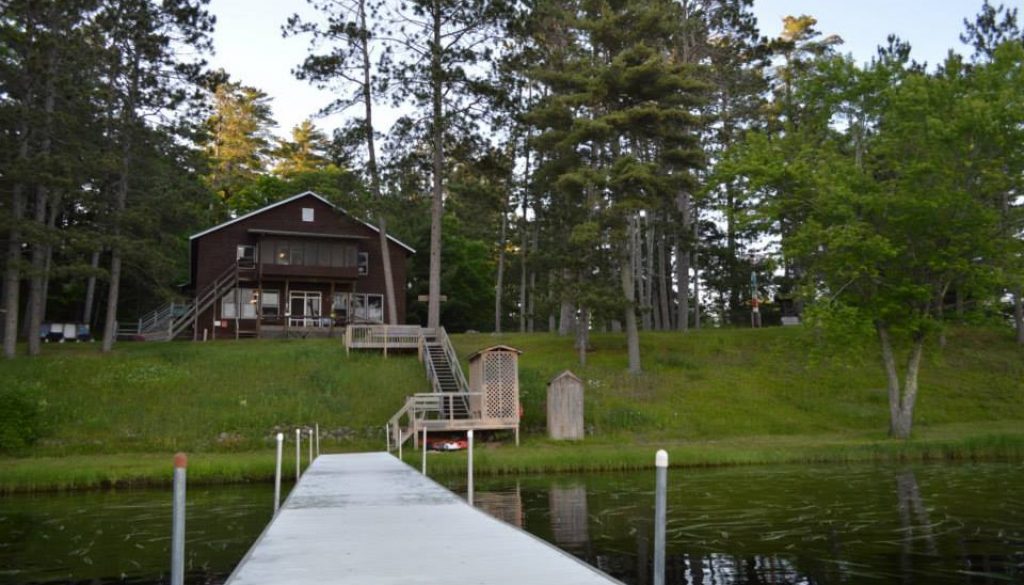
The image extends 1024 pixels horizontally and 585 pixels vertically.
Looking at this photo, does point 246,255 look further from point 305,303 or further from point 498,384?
point 498,384

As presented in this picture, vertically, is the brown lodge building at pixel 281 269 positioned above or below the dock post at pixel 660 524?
above

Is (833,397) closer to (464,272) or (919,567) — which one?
(919,567)

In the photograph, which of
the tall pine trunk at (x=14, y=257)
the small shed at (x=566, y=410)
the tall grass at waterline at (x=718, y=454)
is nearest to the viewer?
the tall grass at waterline at (x=718, y=454)

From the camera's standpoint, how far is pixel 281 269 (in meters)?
43.8

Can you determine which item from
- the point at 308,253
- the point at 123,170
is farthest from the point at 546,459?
the point at 308,253

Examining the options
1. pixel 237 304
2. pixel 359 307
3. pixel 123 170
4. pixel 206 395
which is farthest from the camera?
pixel 359 307

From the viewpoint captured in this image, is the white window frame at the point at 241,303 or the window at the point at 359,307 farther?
the window at the point at 359,307

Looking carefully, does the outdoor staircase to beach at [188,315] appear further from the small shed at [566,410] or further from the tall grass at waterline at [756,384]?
the small shed at [566,410]

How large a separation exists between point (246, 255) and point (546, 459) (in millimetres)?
29214

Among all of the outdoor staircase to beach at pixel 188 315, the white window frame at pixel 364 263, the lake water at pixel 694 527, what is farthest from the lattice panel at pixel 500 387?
the white window frame at pixel 364 263

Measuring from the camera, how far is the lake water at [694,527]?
9766 millimetres

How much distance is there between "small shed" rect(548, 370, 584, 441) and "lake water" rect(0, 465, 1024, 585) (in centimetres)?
594

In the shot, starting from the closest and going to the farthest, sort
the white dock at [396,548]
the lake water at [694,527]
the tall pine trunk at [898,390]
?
the white dock at [396,548], the lake water at [694,527], the tall pine trunk at [898,390]

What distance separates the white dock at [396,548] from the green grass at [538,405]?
402 inches
